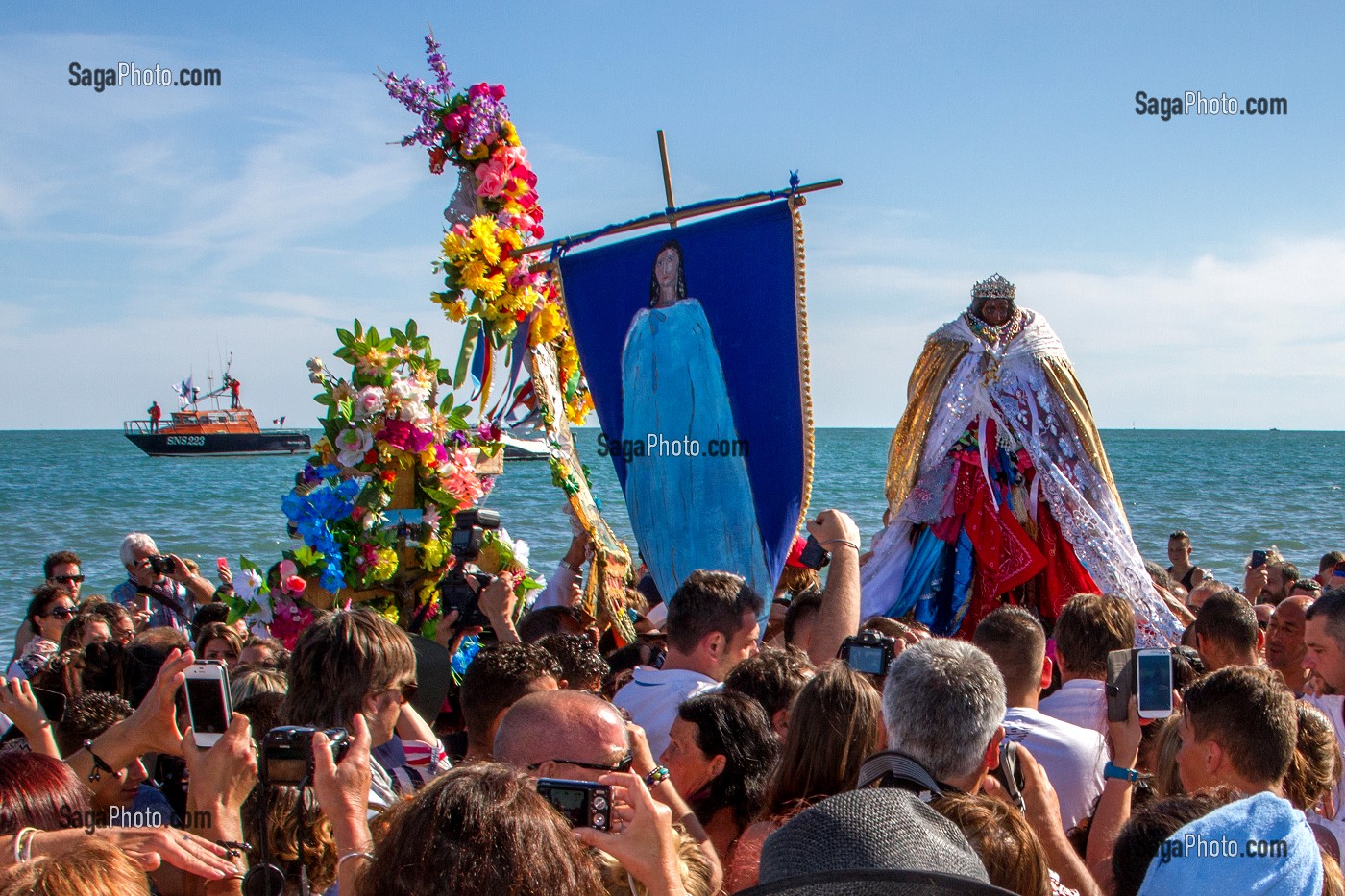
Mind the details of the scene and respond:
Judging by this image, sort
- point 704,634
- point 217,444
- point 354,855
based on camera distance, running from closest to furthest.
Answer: point 354,855, point 704,634, point 217,444

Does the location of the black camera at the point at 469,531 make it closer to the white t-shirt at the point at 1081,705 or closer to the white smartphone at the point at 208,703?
the white t-shirt at the point at 1081,705

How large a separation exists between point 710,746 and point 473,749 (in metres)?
0.88

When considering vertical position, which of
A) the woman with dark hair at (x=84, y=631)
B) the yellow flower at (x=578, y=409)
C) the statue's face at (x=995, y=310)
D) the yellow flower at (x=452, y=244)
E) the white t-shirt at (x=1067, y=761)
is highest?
the yellow flower at (x=452, y=244)

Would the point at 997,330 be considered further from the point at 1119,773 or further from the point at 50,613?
the point at 50,613

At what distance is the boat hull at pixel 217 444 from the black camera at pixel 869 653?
7081 cm

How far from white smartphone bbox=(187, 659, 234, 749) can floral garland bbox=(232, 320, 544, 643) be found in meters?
2.74

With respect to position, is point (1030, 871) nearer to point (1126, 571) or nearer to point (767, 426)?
point (767, 426)

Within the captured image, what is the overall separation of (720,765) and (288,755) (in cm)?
106

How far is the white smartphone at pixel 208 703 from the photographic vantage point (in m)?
2.64

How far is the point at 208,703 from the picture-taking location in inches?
104

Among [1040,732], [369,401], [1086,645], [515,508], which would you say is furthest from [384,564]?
[515,508]

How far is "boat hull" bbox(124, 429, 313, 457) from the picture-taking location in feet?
238

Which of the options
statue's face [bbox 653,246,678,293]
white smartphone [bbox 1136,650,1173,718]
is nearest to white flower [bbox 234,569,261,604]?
statue's face [bbox 653,246,678,293]

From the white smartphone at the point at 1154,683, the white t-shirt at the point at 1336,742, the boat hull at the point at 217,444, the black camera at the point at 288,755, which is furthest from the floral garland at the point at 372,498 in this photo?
the boat hull at the point at 217,444
